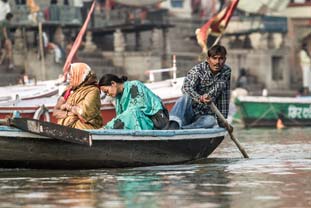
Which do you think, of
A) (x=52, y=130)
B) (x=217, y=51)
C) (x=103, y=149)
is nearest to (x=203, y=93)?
(x=217, y=51)

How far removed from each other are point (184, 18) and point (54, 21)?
285 inches

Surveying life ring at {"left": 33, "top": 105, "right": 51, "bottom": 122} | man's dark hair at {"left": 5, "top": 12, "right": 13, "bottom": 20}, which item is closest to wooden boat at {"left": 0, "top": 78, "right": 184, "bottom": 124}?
life ring at {"left": 33, "top": 105, "right": 51, "bottom": 122}

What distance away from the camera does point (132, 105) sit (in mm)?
16203

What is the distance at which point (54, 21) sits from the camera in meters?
42.1

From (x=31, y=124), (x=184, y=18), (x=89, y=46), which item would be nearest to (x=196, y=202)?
(x=31, y=124)

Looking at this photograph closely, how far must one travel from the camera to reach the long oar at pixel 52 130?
15.0 meters

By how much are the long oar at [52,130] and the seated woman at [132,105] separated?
0.85m

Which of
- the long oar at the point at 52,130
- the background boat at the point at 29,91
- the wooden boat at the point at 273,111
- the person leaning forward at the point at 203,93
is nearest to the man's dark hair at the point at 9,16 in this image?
the wooden boat at the point at 273,111

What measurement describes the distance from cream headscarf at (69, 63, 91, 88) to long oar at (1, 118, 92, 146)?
106 cm

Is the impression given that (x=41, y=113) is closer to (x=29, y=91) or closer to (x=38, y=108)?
(x=38, y=108)

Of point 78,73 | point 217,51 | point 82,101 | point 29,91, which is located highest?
point 217,51

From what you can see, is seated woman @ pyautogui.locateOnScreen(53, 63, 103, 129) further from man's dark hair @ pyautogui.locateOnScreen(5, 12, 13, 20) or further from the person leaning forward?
man's dark hair @ pyautogui.locateOnScreen(5, 12, 13, 20)

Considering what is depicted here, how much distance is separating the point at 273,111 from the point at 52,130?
18.5 metres

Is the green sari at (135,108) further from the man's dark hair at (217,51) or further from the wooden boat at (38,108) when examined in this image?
the wooden boat at (38,108)
